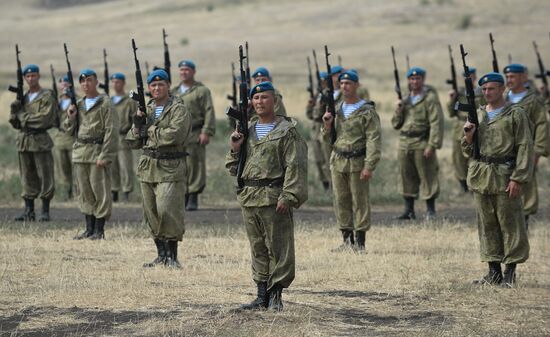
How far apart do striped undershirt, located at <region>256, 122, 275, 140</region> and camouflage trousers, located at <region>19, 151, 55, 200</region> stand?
7154mm

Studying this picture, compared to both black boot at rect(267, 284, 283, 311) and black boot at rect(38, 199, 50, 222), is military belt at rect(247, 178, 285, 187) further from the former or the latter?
black boot at rect(38, 199, 50, 222)

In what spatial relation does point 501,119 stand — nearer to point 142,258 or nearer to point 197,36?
point 142,258

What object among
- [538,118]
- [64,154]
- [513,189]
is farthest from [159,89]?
[64,154]

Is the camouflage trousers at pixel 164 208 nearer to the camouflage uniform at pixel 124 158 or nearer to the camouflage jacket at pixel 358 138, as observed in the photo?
the camouflage jacket at pixel 358 138

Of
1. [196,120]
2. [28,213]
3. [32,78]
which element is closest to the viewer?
[32,78]

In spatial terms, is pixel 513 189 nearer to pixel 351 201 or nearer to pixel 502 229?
pixel 502 229

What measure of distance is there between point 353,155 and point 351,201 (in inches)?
26.9

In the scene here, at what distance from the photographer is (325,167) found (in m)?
22.0

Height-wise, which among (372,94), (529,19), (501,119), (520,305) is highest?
(529,19)

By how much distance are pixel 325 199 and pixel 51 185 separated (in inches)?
203

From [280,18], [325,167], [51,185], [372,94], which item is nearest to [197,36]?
[280,18]

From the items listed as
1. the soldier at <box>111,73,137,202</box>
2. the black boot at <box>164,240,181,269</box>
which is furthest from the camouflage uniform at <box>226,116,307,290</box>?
the soldier at <box>111,73,137,202</box>

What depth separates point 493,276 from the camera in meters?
12.4

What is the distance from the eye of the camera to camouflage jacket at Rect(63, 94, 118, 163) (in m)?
15.0
